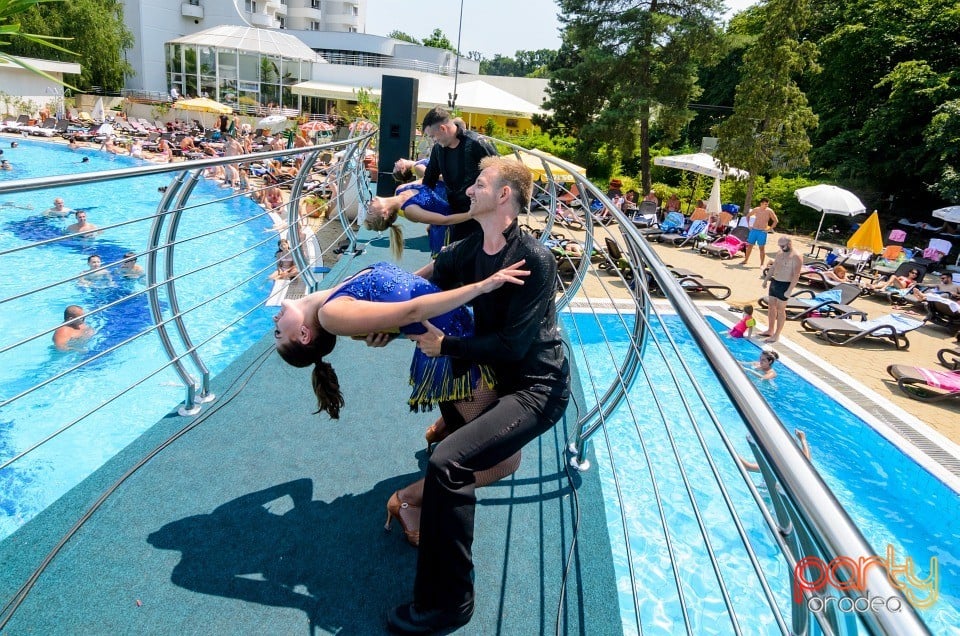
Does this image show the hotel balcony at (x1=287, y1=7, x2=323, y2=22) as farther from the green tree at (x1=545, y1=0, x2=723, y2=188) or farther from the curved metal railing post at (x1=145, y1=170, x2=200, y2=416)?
the curved metal railing post at (x1=145, y1=170, x2=200, y2=416)

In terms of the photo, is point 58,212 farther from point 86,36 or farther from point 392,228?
point 86,36

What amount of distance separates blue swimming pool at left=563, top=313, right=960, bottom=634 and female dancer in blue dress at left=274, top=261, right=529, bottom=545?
0.69 meters

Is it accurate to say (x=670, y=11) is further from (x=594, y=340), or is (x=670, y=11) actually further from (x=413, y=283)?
(x=413, y=283)

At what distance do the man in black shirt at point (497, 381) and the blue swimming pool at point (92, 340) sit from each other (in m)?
1.54

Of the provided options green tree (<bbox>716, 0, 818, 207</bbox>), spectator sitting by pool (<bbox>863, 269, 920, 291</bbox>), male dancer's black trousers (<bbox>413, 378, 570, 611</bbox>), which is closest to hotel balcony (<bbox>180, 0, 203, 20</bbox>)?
green tree (<bbox>716, 0, 818, 207</bbox>)

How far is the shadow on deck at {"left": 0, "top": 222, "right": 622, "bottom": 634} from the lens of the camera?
7.02 ft

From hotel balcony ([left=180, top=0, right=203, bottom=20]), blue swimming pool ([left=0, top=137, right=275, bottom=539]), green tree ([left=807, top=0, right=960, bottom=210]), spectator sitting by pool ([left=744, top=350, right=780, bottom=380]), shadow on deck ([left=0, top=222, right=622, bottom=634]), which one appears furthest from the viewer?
hotel balcony ([left=180, top=0, right=203, bottom=20])

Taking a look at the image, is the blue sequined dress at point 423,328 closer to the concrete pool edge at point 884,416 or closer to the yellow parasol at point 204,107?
the concrete pool edge at point 884,416

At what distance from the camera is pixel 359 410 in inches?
141

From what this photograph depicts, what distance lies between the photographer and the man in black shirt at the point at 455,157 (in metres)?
4.37

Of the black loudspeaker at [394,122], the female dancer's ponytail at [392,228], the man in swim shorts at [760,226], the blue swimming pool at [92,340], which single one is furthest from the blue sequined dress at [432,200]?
the man in swim shorts at [760,226]

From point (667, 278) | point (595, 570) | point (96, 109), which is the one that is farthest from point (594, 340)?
point (96, 109)

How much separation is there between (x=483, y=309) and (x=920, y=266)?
1724 centimetres

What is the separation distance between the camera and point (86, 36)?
133ft
